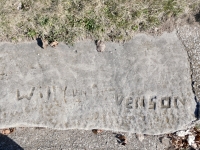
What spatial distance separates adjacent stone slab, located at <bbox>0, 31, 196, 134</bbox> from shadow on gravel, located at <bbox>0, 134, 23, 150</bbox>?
259mm

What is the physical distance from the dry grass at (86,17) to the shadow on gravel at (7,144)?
5.70 feet

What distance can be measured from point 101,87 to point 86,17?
1177 mm

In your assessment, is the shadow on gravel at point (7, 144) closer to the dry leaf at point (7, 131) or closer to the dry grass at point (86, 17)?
the dry leaf at point (7, 131)

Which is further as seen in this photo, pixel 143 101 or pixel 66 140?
pixel 66 140

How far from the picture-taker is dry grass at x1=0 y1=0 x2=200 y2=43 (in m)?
5.06

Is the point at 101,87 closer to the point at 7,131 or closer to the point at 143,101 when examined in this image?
the point at 143,101

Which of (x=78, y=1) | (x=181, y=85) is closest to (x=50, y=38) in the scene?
(x=78, y=1)

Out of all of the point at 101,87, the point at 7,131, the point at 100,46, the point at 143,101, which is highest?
the point at 100,46

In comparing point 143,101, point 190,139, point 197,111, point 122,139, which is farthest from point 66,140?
point 197,111

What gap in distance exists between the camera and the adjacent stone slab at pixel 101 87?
5027 mm

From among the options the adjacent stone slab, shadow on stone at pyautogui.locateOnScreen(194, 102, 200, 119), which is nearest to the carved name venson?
the adjacent stone slab

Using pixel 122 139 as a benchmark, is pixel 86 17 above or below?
above

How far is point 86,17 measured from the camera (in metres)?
5.09

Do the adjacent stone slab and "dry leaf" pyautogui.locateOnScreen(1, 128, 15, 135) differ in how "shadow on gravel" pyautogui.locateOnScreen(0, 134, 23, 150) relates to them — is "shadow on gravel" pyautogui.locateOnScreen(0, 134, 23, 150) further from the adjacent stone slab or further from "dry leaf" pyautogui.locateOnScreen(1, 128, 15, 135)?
the adjacent stone slab
